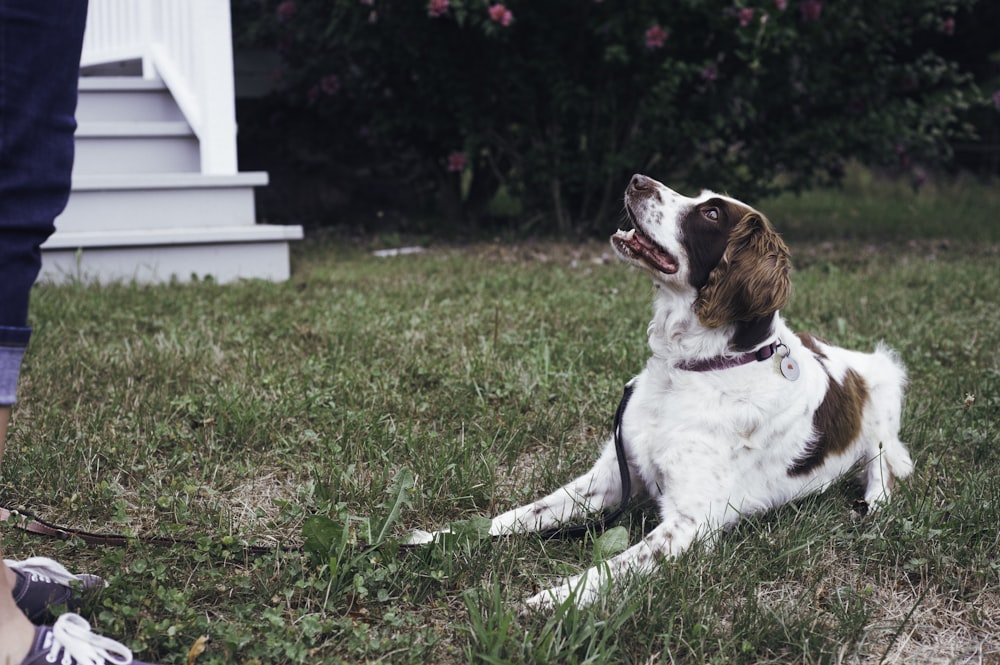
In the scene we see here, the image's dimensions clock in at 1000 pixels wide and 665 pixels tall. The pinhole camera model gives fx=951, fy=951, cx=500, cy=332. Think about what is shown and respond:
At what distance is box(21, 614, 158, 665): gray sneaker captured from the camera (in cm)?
158

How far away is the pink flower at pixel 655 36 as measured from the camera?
21.0 feet

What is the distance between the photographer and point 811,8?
6691 millimetres

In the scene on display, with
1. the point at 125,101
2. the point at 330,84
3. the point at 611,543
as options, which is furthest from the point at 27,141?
the point at 330,84

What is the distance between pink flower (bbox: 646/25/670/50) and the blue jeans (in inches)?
211

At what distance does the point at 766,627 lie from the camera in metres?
1.86

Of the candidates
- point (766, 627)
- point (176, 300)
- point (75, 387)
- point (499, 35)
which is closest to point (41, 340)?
point (75, 387)

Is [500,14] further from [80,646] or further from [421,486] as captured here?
[80,646]

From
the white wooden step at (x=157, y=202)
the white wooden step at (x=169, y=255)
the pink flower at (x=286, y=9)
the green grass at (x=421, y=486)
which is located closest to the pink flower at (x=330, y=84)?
the pink flower at (x=286, y=9)

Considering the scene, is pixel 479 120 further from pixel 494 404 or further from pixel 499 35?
pixel 494 404

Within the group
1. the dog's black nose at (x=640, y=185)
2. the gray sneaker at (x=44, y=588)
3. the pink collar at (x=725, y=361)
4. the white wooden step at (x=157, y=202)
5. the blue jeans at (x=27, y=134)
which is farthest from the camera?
the white wooden step at (x=157, y=202)

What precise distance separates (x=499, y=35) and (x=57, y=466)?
4989 mm

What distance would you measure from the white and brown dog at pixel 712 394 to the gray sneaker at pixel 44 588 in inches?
35.7

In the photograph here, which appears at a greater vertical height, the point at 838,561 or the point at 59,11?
the point at 59,11

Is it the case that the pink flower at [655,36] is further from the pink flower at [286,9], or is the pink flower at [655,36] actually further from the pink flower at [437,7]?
the pink flower at [286,9]
